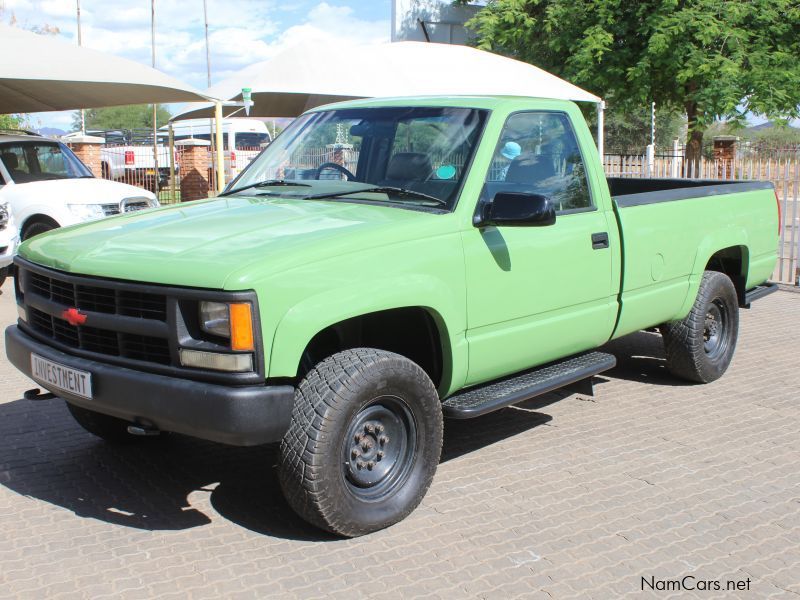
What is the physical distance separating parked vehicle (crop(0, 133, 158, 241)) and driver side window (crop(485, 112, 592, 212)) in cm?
797

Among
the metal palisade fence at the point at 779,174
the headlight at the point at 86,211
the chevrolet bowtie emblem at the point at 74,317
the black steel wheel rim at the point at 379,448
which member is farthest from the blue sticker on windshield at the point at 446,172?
the headlight at the point at 86,211

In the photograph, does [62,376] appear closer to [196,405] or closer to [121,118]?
[196,405]

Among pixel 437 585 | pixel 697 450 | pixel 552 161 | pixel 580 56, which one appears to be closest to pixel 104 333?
pixel 437 585

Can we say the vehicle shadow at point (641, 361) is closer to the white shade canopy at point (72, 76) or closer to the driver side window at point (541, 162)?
the driver side window at point (541, 162)

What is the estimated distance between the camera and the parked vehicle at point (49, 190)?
11664mm

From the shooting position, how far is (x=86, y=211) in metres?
11.8

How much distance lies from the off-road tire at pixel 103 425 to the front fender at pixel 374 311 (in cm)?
188

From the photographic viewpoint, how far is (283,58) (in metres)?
14.3

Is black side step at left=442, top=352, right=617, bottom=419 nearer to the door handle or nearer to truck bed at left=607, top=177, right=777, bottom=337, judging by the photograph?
truck bed at left=607, top=177, right=777, bottom=337

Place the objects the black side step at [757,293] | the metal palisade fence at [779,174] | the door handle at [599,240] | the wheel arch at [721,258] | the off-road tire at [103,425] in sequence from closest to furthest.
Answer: the off-road tire at [103,425], the door handle at [599,240], the wheel arch at [721,258], the black side step at [757,293], the metal palisade fence at [779,174]

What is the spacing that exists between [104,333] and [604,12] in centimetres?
1564

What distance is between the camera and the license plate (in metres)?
3.81

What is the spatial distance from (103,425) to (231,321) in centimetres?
199

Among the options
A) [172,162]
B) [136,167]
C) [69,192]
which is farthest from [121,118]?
[69,192]
